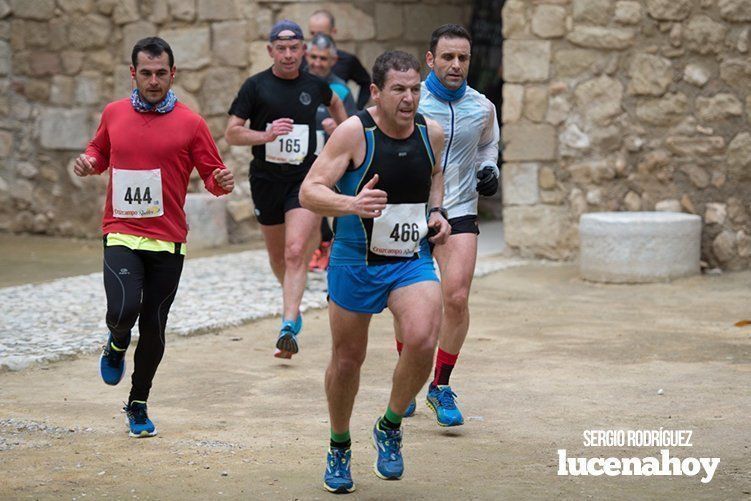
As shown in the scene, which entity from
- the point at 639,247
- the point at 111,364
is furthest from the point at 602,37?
the point at 111,364

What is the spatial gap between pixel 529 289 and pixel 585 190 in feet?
4.66

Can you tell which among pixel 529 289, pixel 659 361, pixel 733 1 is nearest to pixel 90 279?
pixel 529 289

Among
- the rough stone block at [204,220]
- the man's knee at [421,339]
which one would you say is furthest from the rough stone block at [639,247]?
the man's knee at [421,339]

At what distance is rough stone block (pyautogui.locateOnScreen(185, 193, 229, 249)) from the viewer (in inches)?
470

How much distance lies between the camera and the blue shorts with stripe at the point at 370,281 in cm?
465

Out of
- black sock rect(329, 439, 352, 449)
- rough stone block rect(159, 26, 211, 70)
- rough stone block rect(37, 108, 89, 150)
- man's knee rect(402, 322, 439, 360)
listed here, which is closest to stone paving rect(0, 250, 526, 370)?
rough stone block rect(159, 26, 211, 70)

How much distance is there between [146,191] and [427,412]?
1.73 m

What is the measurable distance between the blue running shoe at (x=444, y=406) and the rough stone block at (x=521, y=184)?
530 cm

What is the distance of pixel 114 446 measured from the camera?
5.24 m

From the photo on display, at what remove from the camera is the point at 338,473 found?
181 inches

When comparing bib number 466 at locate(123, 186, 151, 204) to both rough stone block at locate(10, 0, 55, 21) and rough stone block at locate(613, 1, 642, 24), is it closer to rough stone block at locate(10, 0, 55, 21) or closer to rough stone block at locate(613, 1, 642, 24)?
rough stone block at locate(613, 1, 642, 24)

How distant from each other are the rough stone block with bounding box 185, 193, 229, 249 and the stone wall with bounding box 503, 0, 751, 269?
9.44 feet

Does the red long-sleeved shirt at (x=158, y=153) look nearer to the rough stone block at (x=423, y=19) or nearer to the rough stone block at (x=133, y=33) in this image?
the rough stone block at (x=133, y=33)

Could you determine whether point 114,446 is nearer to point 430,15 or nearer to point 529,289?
point 529,289
